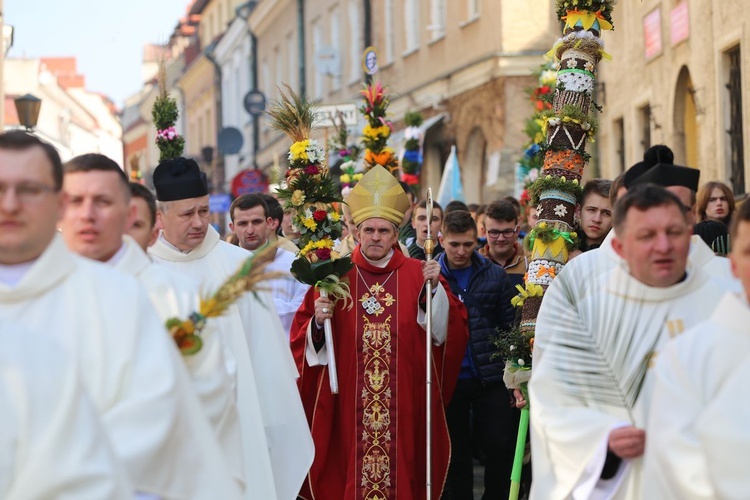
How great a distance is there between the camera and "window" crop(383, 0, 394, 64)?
30.6 m

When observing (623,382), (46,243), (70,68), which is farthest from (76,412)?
(70,68)

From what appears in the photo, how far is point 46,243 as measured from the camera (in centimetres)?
464

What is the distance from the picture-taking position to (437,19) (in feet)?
90.0

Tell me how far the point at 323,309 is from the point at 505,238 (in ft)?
7.19

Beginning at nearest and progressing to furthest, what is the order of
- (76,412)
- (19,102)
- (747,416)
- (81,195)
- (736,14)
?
(76,412) < (747,416) < (81,195) < (736,14) < (19,102)

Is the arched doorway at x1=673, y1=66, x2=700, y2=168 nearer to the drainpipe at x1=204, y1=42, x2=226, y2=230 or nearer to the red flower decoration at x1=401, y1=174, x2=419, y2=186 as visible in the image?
the red flower decoration at x1=401, y1=174, x2=419, y2=186

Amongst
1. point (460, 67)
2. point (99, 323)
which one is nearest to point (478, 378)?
point (99, 323)

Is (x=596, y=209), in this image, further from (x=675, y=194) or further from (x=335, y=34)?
(x=335, y=34)

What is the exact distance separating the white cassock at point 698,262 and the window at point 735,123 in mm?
10449

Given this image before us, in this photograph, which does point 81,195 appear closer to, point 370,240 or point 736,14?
point 370,240

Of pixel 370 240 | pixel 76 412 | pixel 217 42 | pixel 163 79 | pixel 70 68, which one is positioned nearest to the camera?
pixel 76 412

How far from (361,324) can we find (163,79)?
2.27m

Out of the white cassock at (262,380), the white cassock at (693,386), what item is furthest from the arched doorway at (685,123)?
the white cassock at (693,386)

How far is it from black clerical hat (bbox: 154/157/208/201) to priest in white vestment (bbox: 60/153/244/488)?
2.27 m
